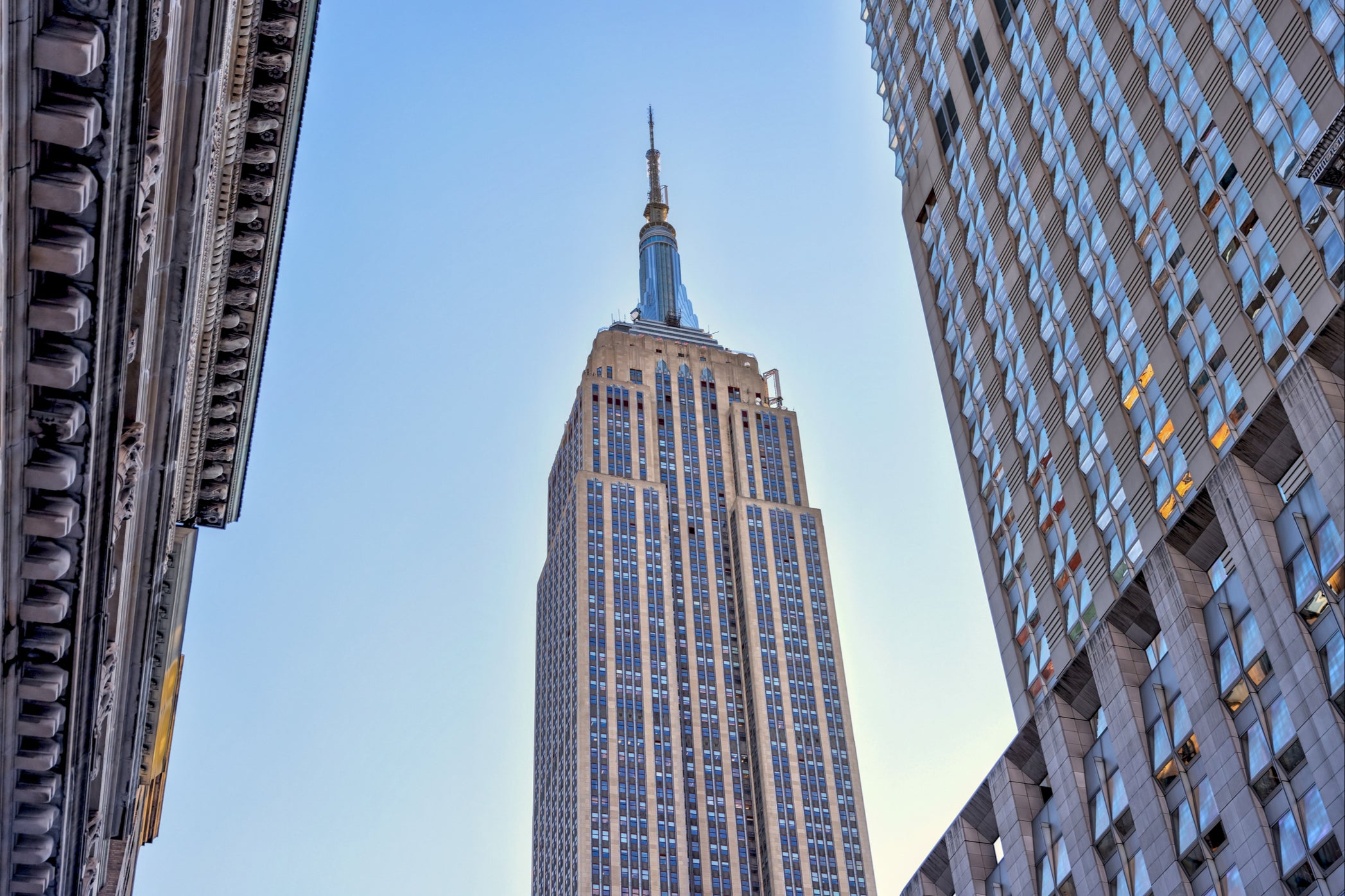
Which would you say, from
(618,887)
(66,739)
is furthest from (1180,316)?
(618,887)

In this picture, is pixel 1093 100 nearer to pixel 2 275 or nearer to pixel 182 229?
pixel 182 229

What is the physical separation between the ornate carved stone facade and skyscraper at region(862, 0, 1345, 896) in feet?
110

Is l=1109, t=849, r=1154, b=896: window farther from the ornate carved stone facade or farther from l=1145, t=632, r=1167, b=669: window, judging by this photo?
the ornate carved stone facade

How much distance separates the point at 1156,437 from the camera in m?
56.3

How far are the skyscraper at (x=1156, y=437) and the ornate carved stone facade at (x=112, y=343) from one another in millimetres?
33645

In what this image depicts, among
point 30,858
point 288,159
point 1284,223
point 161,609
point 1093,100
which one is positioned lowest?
point 30,858

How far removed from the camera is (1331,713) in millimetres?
42031

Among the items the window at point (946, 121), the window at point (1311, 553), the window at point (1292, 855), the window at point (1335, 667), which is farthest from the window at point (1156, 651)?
the window at point (946, 121)

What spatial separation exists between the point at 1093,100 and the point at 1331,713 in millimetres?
33456

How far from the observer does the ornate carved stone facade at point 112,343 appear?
2697 cm

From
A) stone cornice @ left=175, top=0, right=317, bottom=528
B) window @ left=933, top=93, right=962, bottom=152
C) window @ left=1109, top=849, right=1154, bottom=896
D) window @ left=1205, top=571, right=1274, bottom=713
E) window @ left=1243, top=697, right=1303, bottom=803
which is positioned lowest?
window @ left=1109, top=849, right=1154, bottom=896

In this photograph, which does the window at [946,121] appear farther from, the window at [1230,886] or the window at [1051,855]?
the window at [1230,886]

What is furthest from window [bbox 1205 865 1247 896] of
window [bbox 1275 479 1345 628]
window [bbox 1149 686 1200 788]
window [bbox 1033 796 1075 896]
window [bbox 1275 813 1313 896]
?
window [bbox 1033 796 1075 896]

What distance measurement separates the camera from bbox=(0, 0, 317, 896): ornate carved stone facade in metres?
27.0
